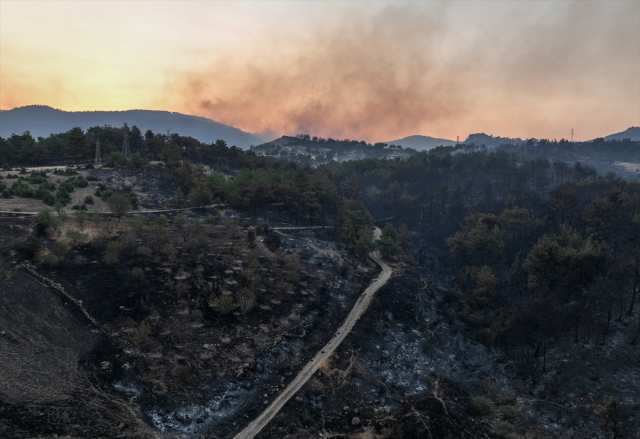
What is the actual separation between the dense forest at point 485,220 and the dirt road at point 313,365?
12.4 meters

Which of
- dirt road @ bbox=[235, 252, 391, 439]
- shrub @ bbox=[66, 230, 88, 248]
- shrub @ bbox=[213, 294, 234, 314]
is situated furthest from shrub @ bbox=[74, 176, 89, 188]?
dirt road @ bbox=[235, 252, 391, 439]

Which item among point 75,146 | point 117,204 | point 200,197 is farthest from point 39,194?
point 75,146

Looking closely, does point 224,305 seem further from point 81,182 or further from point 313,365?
point 81,182

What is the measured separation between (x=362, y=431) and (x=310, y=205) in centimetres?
5614

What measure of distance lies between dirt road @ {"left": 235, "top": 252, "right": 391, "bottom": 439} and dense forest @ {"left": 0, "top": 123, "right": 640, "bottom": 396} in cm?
1236

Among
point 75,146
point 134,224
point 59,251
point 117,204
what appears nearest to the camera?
point 59,251

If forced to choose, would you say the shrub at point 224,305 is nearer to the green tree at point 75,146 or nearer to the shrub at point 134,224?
the shrub at point 134,224

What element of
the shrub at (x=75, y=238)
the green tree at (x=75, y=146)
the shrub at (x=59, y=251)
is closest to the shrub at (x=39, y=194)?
the shrub at (x=75, y=238)

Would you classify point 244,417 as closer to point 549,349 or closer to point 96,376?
point 96,376

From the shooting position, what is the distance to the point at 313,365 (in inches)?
1324

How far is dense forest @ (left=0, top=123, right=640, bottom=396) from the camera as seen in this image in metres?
42.8

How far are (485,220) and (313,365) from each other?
4812 centimetres

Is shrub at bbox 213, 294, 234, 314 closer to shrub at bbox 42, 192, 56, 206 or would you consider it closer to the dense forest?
the dense forest

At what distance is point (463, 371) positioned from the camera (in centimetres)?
3825
